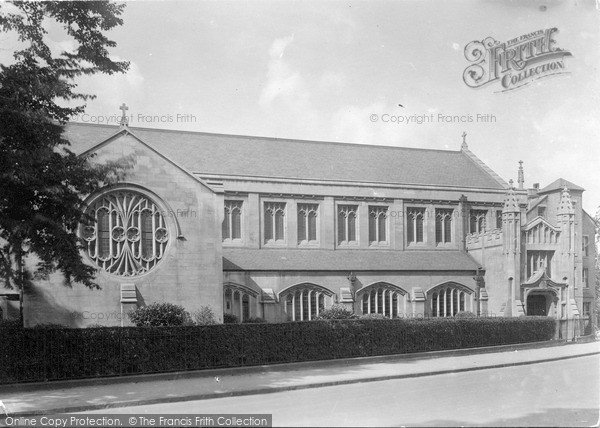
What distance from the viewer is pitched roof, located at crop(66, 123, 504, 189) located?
127 feet

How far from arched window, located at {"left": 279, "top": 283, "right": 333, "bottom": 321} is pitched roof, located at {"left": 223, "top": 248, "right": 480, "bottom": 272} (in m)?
1.07

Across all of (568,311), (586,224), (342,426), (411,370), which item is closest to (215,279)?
(411,370)

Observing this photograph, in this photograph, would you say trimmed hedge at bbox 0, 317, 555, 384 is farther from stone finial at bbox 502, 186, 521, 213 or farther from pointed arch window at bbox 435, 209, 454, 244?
pointed arch window at bbox 435, 209, 454, 244

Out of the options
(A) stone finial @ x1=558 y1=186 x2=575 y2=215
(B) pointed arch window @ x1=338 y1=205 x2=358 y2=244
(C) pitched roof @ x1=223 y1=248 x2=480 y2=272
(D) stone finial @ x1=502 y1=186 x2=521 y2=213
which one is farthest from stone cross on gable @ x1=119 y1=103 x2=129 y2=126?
(A) stone finial @ x1=558 y1=186 x2=575 y2=215

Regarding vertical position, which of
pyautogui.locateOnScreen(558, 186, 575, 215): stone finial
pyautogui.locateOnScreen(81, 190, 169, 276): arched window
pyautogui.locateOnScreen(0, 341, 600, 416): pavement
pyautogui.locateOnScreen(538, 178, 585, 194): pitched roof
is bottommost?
pyautogui.locateOnScreen(0, 341, 600, 416): pavement

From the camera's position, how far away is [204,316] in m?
28.0

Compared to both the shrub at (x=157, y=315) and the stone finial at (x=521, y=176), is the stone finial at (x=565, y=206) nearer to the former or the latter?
the stone finial at (x=521, y=176)

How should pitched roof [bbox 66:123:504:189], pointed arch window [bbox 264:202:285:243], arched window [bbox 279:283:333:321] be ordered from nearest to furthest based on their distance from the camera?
arched window [bbox 279:283:333:321]
pointed arch window [bbox 264:202:285:243]
pitched roof [bbox 66:123:504:189]

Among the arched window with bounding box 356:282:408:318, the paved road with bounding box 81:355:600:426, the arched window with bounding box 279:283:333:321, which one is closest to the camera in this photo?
the paved road with bounding box 81:355:600:426

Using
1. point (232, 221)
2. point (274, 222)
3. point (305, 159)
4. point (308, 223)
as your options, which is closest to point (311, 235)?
point (308, 223)

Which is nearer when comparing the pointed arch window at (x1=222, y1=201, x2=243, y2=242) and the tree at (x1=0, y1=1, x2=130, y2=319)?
the tree at (x1=0, y1=1, x2=130, y2=319)

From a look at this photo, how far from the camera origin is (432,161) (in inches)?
1843

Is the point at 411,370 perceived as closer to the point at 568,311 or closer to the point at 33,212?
the point at 33,212

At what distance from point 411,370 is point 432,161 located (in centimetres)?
2605
